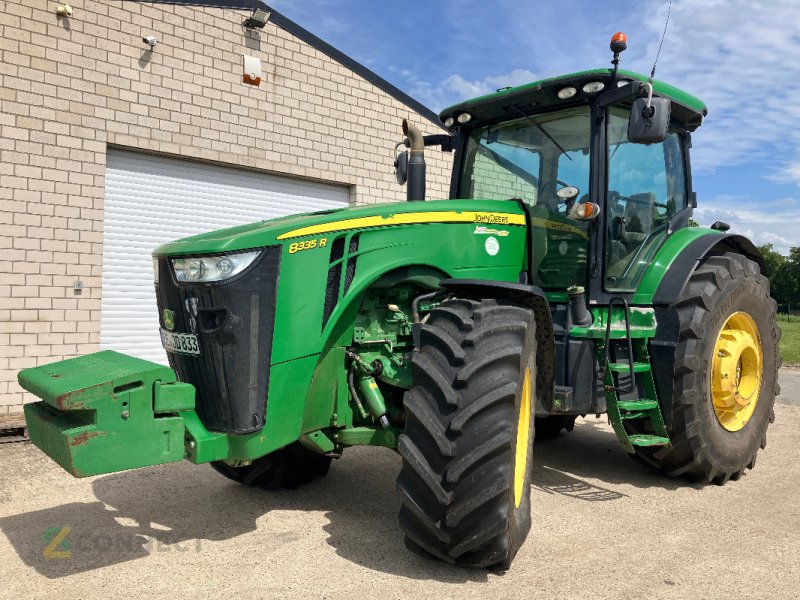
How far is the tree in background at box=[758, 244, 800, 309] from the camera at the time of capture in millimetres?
59656

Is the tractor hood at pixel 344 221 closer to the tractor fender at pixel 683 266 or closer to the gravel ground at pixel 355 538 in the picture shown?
the tractor fender at pixel 683 266

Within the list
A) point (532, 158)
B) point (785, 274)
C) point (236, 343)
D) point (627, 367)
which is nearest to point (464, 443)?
point (236, 343)

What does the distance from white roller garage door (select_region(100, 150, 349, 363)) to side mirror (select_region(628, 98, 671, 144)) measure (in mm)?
5350

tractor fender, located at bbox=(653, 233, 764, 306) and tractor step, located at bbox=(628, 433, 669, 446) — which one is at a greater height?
tractor fender, located at bbox=(653, 233, 764, 306)

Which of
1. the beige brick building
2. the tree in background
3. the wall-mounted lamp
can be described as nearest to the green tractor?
the beige brick building

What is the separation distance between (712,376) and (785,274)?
64.1m

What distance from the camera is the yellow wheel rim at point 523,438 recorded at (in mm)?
3469

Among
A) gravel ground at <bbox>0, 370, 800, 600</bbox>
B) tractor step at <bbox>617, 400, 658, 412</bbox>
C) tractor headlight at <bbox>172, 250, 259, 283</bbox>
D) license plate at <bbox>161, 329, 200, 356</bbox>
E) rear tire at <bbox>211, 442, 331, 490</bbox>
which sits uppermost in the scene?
tractor headlight at <bbox>172, 250, 259, 283</bbox>

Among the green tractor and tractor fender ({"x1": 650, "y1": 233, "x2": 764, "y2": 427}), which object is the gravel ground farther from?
tractor fender ({"x1": 650, "y1": 233, "x2": 764, "y2": 427})

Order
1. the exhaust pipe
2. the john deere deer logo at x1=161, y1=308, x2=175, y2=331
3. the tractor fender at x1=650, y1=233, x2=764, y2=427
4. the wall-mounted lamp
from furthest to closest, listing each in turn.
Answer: the wall-mounted lamp, the exhaust pipe, the tractor fender at x1=650, y1=233, x2=764, y2=427, the john deere deer logo at x1=161, y1=308, x2=175, y2=331

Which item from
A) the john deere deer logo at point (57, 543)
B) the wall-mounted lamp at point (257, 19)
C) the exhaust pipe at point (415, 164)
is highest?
the wall-mounted lamp at point (257, 19)

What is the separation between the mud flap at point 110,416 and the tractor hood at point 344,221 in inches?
25.4

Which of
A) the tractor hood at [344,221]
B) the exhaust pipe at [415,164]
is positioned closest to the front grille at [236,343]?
the tractor hood at [344,221]

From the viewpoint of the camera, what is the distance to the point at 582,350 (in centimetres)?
427
